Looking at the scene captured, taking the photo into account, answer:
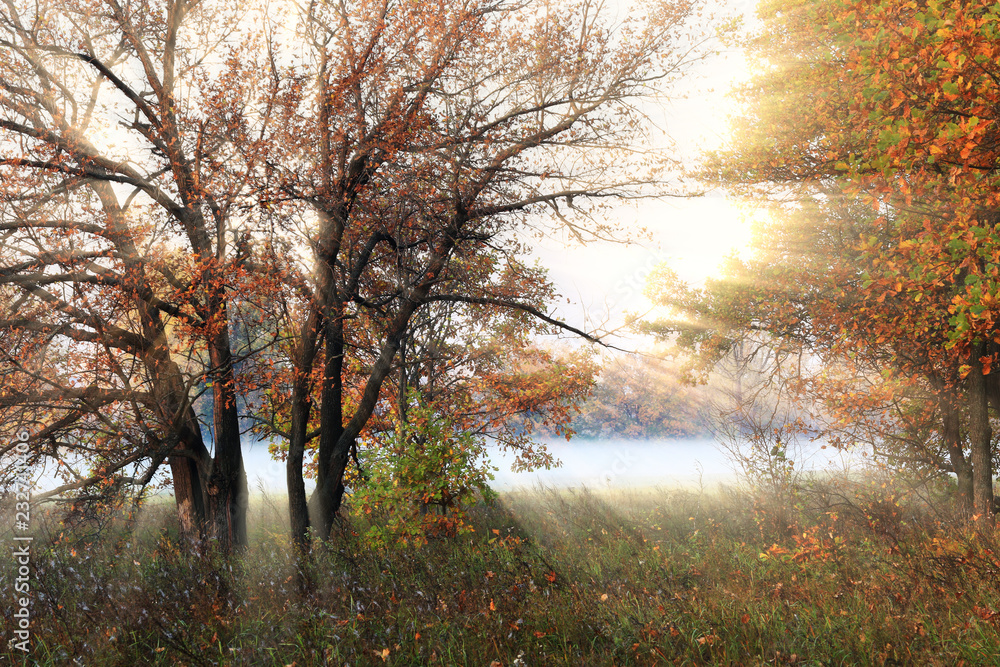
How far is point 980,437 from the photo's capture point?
963 cm

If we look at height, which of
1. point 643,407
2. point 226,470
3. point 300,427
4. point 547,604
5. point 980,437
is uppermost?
point 643,407

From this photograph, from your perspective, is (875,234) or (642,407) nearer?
(875,234)

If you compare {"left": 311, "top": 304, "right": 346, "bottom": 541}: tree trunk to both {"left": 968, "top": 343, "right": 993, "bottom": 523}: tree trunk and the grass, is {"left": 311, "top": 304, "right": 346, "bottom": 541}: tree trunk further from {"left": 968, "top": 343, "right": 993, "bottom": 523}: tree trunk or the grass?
{"left": 968, "top": 343, "right": 993, "bottom": 523}: tree trunk

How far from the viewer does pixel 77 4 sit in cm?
1062

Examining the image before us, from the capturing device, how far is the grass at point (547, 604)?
455 cm

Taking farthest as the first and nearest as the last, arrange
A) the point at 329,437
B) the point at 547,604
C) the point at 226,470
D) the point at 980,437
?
the point at 226,470
the point at 329,437
the point at 980,437
the point at 547,604

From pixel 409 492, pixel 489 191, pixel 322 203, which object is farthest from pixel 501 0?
pixel 409 492

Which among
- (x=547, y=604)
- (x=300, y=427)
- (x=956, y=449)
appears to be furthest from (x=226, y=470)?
(x=956, y=449)

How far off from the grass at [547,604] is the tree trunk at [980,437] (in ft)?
4.48

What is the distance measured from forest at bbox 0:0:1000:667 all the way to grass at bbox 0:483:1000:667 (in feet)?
0.20

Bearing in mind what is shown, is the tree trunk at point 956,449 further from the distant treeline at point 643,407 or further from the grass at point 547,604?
the distant treeline at point 643,407

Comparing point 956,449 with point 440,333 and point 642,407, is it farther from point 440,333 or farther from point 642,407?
point 642,407

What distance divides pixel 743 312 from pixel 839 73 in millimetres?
5041

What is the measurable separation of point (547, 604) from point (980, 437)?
8.49 metres
